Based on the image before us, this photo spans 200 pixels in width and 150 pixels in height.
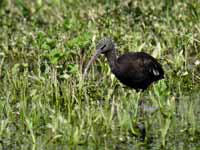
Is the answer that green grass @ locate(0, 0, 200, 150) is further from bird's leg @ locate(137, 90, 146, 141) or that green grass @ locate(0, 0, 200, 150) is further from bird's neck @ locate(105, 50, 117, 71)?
bird's neck @ locate(105, 50, 117, 71)

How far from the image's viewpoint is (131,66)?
9.08m

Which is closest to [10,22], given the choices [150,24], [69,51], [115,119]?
[150,24]

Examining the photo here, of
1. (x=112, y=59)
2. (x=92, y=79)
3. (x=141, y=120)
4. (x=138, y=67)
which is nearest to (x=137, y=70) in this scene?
(x=138, y=67)

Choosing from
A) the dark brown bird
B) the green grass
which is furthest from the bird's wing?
the green grass

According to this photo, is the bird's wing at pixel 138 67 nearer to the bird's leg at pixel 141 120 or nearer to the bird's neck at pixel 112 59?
the bird's neck at pixel 112 59

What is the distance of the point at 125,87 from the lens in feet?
31.3

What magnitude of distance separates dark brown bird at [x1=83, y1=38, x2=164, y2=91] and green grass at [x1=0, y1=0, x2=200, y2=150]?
0.43 feet

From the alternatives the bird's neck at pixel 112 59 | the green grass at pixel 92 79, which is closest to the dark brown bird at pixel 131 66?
the bird's neck at pixel 112 59

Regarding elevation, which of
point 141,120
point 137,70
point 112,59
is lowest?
point 141,120

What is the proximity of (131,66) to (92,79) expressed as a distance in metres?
0.85

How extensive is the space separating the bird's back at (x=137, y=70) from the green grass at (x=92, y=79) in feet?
0.38

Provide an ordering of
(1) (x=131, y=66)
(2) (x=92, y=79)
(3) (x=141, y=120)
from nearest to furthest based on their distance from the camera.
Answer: (3) (x=141, y=120) < (1) (x=131, y=66) < (2) (x=92, y=79)

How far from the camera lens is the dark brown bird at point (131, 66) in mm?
9048

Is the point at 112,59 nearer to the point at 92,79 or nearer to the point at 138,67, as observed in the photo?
the point at 138,67
